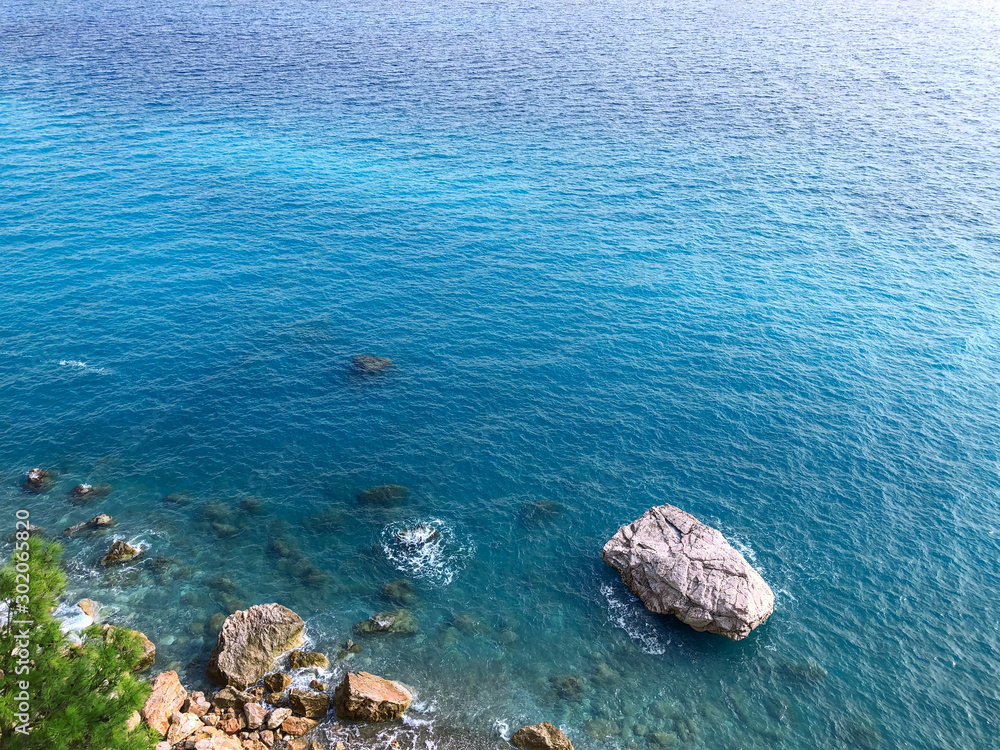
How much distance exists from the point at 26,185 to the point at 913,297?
151 m

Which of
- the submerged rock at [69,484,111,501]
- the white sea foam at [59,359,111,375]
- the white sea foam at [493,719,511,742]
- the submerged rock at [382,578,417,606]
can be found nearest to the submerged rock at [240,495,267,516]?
the submerged rock at [69,484,111,501]

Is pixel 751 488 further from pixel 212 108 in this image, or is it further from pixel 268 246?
pixel 212 108

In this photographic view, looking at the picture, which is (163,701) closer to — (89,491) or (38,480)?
(89,491)

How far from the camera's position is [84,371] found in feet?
296

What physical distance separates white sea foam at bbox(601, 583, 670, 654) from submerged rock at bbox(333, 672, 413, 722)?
1932cm

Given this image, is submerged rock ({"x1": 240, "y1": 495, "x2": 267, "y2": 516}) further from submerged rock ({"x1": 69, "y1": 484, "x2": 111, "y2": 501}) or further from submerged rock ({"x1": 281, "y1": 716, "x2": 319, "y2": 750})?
submerged rock ({"x1": 281, "y1": 716, "x2": 319, "y2": 750})

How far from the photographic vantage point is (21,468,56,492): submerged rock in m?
74.2

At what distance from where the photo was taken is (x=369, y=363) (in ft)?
303

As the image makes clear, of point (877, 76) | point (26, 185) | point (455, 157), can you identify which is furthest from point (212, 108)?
point (877, 76)

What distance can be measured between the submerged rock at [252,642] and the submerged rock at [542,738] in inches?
789

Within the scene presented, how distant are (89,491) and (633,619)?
5575cm

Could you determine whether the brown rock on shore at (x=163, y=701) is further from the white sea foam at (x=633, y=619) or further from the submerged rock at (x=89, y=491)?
the white sea foam at (x=633, y=619)

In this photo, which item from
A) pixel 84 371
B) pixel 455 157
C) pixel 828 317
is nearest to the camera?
pixel 84 371

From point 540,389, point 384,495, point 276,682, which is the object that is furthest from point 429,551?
point 540,389
